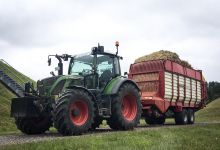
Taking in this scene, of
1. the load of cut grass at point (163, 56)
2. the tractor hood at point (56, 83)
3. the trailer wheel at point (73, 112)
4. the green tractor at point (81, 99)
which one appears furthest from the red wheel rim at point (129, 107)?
the load of cut grass at point (163, 56)

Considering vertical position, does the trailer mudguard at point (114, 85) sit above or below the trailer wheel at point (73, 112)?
above

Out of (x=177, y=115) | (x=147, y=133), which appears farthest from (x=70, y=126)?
(x=177, y=115)

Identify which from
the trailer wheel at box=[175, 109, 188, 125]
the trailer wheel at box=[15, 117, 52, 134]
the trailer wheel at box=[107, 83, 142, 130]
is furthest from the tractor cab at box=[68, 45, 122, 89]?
the trailer wheel at box=[175, 109, 188, 125]

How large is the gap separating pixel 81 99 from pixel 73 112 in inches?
19.4

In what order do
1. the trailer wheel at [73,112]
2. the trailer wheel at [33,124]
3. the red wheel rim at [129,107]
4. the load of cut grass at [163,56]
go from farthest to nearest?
the load of cut grass at [163,56] → the red wheel rim at [129,107] → the trailer wheel at [33,124] → the trailer wheel at [73,112]

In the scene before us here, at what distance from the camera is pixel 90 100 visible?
40.5 ft

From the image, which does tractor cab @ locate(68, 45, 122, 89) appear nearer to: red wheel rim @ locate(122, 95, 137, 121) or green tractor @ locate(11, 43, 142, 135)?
green tractor @ locate(11, 43, 142, 135)

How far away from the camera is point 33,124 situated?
1316cm

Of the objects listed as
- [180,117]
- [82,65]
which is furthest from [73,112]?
[180,117]

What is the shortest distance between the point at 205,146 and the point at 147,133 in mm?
2815

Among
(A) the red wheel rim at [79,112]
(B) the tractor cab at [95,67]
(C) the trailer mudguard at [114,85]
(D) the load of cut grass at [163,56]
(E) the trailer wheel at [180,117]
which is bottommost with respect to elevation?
(E) the trailer wheel at [180,117]

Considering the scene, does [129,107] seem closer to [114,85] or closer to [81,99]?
[114,85]

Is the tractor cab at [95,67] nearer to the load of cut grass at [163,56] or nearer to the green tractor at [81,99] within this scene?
the green tractor at [81,99]

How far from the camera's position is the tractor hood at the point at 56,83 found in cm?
1245
